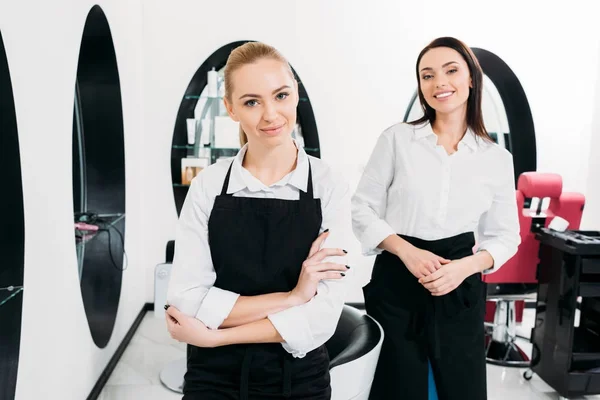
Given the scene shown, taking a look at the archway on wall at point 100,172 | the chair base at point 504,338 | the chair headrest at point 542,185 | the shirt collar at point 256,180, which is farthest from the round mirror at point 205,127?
the shirt collar at point 256,180

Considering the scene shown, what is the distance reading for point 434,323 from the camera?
169 centimetres

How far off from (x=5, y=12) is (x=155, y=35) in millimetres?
2367

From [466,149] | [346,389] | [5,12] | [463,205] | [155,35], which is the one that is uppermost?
[155,35]

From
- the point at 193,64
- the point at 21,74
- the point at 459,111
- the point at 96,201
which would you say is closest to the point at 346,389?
the point at 459,111

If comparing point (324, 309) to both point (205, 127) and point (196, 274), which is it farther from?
point (205, 127)

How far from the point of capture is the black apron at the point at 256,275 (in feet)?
3.96

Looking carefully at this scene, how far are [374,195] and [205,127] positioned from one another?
2530 mm

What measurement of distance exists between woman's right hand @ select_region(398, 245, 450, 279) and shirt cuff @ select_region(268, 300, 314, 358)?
0.59m

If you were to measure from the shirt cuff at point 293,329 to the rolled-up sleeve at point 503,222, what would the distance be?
2.86ft

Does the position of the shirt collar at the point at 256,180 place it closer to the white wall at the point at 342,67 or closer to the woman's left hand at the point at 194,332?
the woman's left hand at the point at 194,332

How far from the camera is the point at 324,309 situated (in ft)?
4.00

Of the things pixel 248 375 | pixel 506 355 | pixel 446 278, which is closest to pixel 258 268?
pixel 248 375

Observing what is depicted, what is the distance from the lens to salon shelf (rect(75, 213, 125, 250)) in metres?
2.79

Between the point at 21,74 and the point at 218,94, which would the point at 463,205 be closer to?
the point at 21,74
